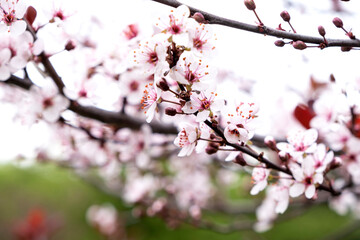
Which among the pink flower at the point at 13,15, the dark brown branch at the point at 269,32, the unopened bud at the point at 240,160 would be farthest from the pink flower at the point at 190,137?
the pink flower at the point at 13,15

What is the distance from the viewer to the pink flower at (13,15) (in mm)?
979

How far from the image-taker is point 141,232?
16.5ft

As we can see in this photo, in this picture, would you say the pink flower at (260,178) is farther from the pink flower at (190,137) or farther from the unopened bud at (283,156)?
the pink flower at (190,137)

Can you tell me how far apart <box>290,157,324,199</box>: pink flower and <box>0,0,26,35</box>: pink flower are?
86 centimetres

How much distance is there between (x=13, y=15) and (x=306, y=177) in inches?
37.2

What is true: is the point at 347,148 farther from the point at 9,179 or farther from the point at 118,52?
the point at 9,179

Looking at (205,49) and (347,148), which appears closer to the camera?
(205,49)

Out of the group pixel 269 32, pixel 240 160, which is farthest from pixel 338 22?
pixel 240 160

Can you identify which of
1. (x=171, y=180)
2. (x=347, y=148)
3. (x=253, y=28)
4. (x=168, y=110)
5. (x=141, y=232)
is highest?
(x=253, y=28)

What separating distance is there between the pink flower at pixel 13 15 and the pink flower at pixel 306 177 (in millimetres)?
861

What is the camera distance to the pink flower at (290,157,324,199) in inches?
39.0

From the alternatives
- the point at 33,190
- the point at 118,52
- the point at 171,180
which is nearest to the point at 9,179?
the point at 33,190

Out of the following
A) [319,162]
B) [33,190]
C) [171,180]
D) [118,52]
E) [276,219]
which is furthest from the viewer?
[33,190]

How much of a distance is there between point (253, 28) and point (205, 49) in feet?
0.42
